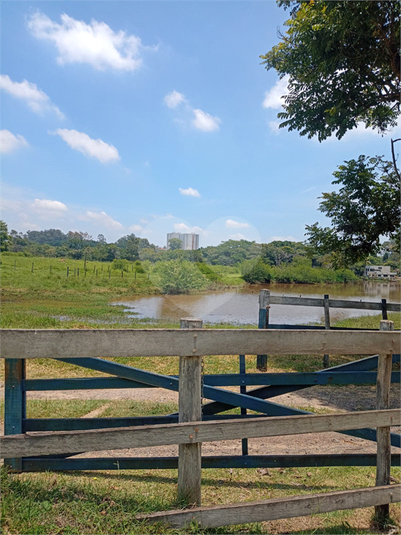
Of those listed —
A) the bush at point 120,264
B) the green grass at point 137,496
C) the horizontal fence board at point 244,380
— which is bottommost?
the green grass at point 137,496

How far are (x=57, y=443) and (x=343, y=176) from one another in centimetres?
1080

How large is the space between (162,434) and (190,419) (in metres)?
0.21

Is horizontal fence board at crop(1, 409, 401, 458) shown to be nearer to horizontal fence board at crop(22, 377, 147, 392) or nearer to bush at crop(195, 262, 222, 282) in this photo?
horizontal fence board at crop(22, 377, 147, 392)

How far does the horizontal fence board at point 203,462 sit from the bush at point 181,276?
11436 millimetres

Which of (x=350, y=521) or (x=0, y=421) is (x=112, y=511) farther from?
(x=0, y=421)

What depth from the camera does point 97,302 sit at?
2920 cm

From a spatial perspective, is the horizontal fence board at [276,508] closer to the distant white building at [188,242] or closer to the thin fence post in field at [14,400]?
the thin fence post in field at [14,400]

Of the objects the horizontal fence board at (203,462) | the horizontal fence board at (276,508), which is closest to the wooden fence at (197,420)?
the horizontal fence board at (276,508)

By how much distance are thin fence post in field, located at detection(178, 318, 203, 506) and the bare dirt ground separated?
1663 millimetres

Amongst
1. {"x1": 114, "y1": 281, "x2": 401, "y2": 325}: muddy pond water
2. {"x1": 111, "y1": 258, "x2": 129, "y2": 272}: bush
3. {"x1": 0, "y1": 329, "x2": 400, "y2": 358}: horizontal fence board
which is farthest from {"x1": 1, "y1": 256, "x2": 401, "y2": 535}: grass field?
{"x1": 111, "y1": 258, "x2": 129, "y2": 272}: bush

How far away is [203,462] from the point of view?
3.02 meters

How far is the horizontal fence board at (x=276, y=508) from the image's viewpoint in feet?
7.42

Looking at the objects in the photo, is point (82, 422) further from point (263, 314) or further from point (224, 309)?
point (224, 309)

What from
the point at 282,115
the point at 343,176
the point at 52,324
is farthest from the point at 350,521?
the point at 52,324
